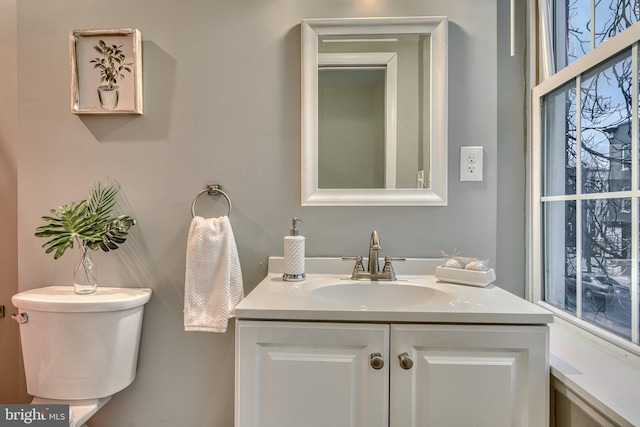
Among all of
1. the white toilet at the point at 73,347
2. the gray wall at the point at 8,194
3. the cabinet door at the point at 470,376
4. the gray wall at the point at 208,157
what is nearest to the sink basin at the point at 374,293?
the gray wall at the point at 208,157

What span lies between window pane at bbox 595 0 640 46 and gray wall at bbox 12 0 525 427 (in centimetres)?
31

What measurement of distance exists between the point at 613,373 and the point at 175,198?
56.8 inches

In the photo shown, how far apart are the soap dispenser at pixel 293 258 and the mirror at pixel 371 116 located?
0.20m

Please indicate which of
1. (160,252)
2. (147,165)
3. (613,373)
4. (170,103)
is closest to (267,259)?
(160,252)

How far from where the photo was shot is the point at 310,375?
2.73 ft

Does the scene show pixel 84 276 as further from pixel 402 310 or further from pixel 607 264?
pixel 607 264

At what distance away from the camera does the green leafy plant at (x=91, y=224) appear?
1167 millimetres

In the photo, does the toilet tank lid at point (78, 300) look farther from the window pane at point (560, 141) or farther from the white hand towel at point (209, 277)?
the window pane at point (560, 141)

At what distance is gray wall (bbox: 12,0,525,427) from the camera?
127 cm

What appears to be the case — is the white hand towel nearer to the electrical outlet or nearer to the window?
the electrical outlet

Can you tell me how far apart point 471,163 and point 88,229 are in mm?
1406

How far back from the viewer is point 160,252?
131cm

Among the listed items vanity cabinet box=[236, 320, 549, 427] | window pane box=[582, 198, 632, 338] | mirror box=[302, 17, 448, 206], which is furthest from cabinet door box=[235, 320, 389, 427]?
window pane box=[582, 198, 632, 338]

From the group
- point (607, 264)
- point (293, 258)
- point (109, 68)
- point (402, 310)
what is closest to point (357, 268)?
point (293, 258)
